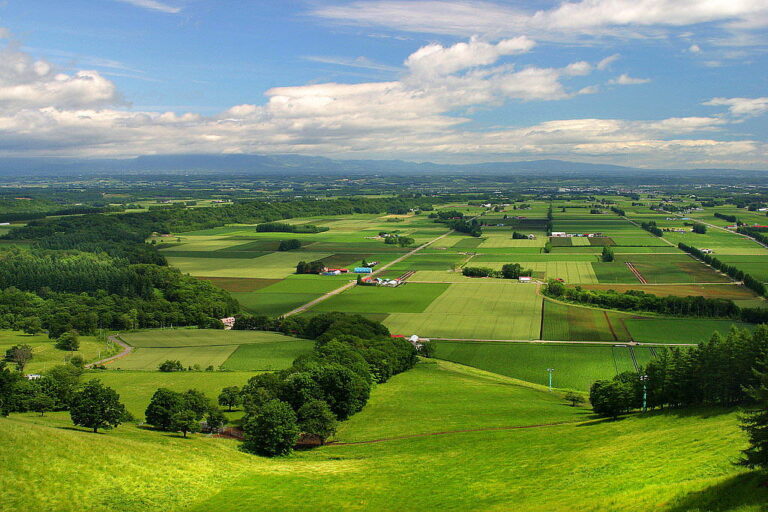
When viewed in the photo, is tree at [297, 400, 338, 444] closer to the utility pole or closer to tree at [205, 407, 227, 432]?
tree at [205, 407, 227, 432]

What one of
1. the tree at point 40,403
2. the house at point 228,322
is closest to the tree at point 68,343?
the house at point 228,322

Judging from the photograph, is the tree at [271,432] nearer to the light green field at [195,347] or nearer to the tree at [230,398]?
the tree at [230,398]

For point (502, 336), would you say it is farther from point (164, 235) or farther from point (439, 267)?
point (164, 235)

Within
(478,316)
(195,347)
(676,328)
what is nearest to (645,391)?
(676,328)

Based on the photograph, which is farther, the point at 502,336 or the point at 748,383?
the point at 502,336

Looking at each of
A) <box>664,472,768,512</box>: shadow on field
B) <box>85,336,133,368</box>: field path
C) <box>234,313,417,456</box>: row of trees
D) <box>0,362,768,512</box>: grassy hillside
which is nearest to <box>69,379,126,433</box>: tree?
<box>0,362,768,512</box>: grassy hillside

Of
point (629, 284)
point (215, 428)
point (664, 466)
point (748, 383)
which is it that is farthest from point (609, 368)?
point (629, 284)
